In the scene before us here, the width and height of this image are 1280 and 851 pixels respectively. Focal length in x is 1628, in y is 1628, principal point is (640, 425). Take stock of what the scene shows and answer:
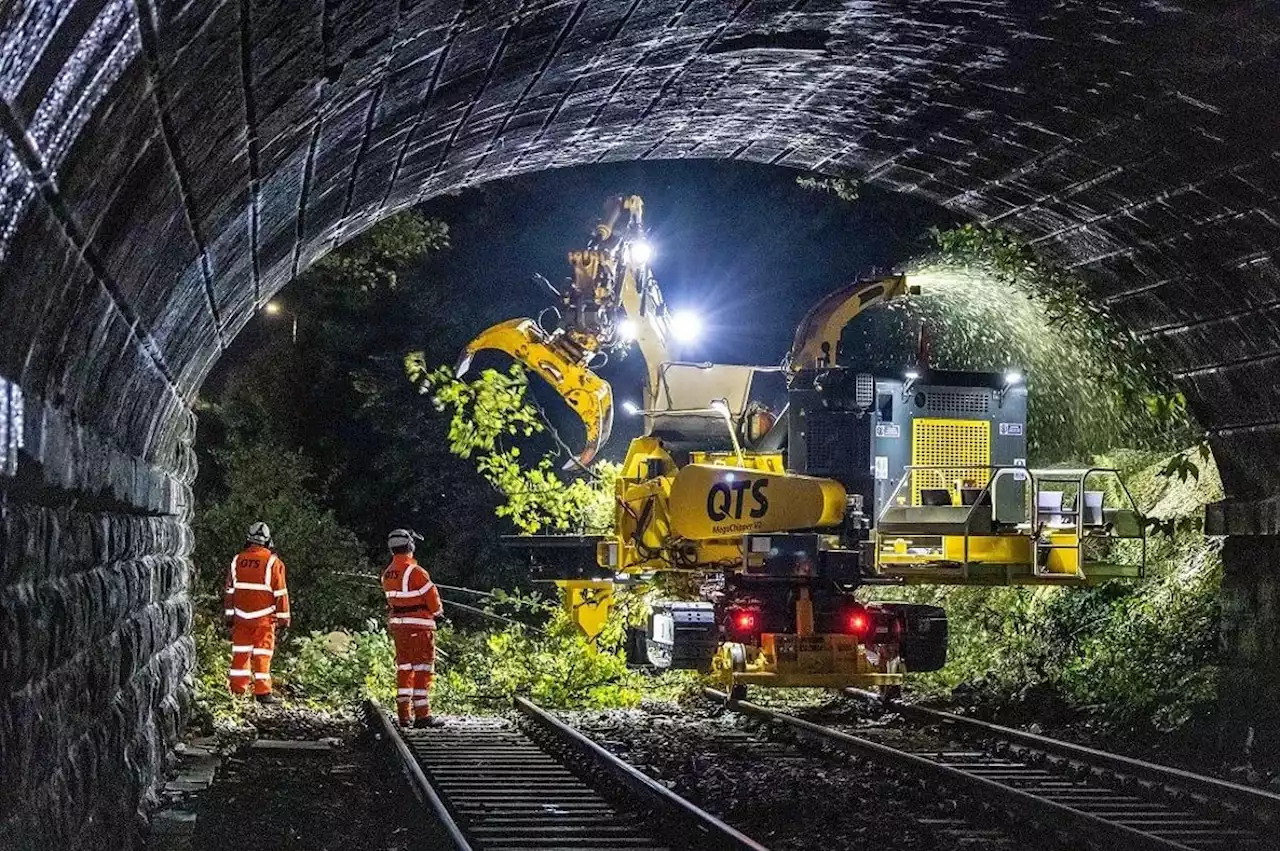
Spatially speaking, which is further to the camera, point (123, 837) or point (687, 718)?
point (687, 718)

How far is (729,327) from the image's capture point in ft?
88.0

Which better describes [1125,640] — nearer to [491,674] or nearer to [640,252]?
[640,252]

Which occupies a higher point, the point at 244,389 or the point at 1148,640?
the point at 244,389

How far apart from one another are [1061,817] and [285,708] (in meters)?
8.56

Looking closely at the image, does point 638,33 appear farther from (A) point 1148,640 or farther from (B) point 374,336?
(B) point 374,336

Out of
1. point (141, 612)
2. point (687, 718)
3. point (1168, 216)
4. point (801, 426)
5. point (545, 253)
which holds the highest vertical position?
point (545, 253)

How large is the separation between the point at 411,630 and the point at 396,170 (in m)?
5.31

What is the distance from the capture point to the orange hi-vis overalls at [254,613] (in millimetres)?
14914

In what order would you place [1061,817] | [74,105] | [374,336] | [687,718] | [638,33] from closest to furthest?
[74,105] → [638,33] → [1061,817] → [687,718] → [374,336]

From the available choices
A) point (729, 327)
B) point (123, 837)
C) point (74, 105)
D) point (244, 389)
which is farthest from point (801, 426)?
point (244, 389)

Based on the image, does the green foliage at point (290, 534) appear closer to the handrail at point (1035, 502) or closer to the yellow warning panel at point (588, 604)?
the yellow warning panel at point (588, 604)

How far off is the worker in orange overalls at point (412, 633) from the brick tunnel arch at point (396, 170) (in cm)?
209

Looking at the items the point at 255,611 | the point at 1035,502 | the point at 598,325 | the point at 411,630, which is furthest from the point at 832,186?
the point at 411,630

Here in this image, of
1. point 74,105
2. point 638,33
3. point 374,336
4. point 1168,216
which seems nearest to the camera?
point 74,105
